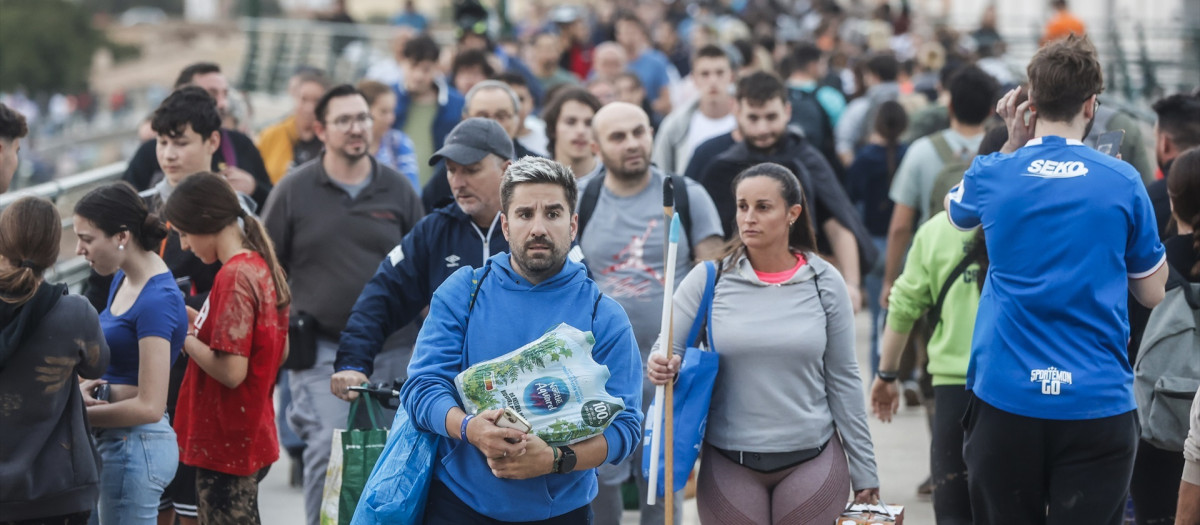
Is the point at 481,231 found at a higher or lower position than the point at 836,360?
higher

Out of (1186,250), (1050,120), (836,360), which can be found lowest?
(836,360)

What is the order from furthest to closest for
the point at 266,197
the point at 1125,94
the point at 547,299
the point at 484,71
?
1. the point at 1125,94
2. the point at 484,71
3. the point at 266,197
4. the point at 547,299

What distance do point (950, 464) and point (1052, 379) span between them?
1.52 metres

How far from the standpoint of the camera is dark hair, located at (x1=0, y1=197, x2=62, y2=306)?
4.81 metres

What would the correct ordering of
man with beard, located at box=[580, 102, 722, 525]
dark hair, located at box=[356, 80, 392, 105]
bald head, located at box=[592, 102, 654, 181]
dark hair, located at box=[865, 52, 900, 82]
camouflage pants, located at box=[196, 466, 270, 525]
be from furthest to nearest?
dark hair, located at box=[865, 52, 900, 82] → dark hair, located at box=[356, 80, 392, 105] → bald head, located at box=[592, 102, 654, 181] → man with beard, located at box=[580, 102, 722, 525] → camouflage pants, located at box=[196, 466, 270, 525]

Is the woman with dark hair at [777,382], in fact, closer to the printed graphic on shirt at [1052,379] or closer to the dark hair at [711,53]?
the printed graphic on shirt at [1052,379]

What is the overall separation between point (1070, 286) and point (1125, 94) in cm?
1695

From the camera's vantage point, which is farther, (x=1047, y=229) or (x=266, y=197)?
(x=266, y=197)

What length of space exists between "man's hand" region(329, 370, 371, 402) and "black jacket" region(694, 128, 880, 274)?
7.58 feet

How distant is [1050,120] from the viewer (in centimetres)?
458

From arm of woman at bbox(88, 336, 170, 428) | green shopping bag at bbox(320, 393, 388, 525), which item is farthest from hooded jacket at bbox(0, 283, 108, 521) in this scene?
green shopping bag at bbox(320, 393, 388, 525)

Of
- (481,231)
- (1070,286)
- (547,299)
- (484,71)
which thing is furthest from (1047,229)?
(484,71)

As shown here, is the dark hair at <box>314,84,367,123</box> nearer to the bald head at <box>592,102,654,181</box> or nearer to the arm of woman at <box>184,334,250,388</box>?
the bald head at <box>592,102,654,181</box>

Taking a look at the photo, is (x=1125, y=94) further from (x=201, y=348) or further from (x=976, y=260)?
(x=201, y=348)
